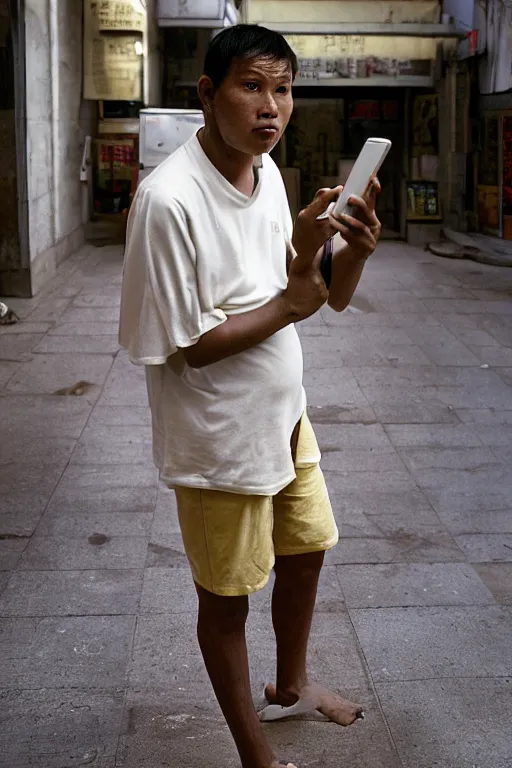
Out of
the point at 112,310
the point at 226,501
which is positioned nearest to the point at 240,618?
the point at 226,501

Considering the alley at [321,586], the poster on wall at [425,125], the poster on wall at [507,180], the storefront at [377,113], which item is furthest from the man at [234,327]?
the poster on wall at [425,125]

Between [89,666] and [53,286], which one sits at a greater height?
[53,286]

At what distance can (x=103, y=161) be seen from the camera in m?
15.2

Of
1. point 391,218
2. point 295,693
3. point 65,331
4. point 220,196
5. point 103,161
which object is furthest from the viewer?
point 391,218

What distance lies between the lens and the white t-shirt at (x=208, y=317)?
2104mm

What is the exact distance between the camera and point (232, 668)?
2381 mm

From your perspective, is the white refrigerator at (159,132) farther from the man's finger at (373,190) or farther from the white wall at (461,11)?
the man's finger at (373,190)

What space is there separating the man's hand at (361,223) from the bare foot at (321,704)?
1.31 m

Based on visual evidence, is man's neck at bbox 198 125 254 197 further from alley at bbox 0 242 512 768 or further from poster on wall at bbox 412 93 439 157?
poster on wall at bbox 412 93 439 157

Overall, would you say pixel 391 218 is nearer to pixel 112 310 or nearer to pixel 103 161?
pixel 103 161

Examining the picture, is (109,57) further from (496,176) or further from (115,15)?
(496,176)

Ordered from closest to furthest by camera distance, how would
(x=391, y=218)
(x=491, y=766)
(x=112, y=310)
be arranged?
(x=491, y=766) → (x=112, y=310) → (x=391, y=218)

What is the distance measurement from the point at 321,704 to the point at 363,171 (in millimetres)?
1543

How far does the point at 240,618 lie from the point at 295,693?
0.46 metres
